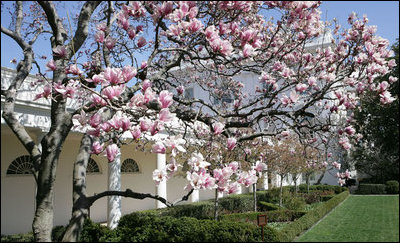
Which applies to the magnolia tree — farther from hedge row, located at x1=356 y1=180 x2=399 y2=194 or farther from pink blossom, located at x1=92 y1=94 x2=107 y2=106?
hedge row, located at x1=356 y1=180 x2=399 y2=194

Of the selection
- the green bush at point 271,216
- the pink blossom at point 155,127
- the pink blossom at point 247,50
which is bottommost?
the green bush at point 271,216

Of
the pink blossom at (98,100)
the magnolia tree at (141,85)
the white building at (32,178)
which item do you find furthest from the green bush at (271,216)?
the pink blossom at (98,100)

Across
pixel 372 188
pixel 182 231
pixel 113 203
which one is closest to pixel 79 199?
pixel 182 231

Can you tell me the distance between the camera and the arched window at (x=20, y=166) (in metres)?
12.3

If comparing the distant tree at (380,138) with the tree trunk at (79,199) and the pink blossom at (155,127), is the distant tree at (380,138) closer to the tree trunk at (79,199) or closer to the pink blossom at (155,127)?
the tree trunk at (79,199)

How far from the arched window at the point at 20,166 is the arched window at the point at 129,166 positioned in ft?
16.5

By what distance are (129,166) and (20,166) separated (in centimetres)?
567

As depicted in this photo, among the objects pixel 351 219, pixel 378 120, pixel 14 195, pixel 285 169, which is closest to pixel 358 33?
pixel 351 219

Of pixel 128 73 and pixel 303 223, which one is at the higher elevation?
pixel 128 73

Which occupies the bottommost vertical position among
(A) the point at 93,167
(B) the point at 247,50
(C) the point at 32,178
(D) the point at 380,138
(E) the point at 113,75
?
(C) the point at 32,178

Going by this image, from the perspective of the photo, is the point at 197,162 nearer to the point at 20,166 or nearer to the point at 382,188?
the point at 20,166

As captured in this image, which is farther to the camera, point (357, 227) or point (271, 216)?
point (271, 216)

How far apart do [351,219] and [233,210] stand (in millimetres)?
5612

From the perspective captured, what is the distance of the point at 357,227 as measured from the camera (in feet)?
40.3
